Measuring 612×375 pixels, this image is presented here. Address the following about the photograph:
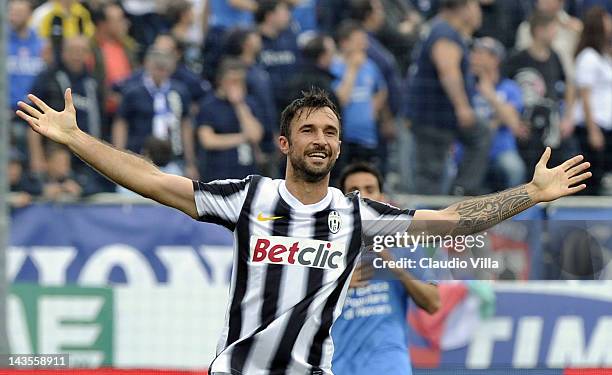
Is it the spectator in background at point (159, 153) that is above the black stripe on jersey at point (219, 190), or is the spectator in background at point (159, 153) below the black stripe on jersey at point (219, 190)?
above

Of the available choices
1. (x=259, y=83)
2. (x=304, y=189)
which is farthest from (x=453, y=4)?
(x=304, y=189)

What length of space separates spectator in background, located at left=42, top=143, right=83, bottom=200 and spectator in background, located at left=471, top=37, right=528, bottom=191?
3628 millimetres

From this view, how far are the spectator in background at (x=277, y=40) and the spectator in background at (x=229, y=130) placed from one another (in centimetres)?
43

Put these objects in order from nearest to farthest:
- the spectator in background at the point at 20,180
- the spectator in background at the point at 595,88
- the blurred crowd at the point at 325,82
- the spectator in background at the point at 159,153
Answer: the spectator in background at the point at 20,180 → the spectator in background at the point at 159,153 → the blurred crowd at the point at 325,82 → the spectator in background at the point at 595,88

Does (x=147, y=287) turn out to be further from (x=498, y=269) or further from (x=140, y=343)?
(x=498, y=269)

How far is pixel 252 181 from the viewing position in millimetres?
5414

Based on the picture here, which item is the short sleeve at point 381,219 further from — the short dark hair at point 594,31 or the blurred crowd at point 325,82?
the short dark hair at point 594,31

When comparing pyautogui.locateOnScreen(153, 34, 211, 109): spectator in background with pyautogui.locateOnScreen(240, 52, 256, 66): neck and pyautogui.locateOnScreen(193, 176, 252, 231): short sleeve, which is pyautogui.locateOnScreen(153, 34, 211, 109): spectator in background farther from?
pyautogui.locateOnScreen(193, 176, 252, 231): short sleeve

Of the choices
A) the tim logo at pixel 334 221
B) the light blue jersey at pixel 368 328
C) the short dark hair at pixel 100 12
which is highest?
the short dark hair at pixel 100 12

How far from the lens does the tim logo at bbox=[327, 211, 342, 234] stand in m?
5.32

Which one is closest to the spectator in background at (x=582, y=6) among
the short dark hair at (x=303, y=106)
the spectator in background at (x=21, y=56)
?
the spectator in background at (x=21, y=56)

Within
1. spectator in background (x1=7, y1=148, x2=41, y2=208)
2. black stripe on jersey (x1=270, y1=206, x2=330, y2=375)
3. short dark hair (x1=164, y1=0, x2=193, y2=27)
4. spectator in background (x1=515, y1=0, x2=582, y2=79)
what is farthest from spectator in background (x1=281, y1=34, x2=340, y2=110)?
black stripe on jersey (x1=270, y1=206, x2=330, y2=375)

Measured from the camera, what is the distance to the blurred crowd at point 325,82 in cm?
1100

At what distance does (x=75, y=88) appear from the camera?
11.0 metres
